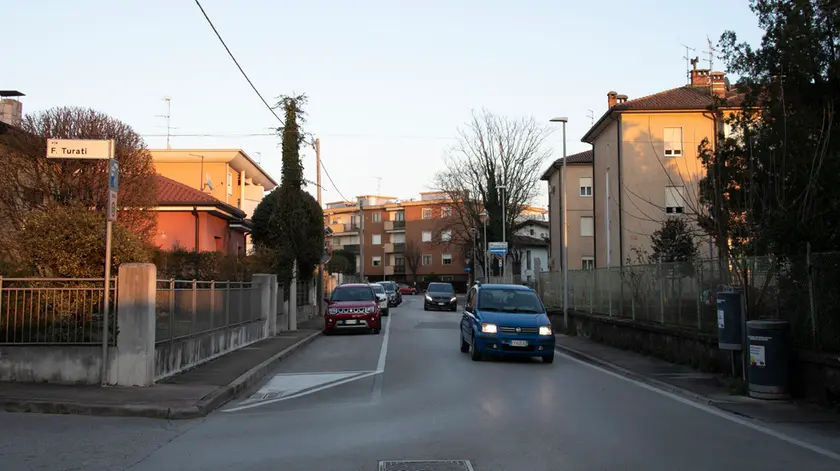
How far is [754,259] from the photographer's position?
13.1 meters

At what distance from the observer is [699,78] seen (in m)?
43.4

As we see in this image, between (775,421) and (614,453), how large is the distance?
3.22 metres

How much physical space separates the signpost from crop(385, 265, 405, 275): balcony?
8748 centimetres

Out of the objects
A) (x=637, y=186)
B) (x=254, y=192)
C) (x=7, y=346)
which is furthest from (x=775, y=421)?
(x=254, y=192)

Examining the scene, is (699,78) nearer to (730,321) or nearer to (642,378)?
(642,378)

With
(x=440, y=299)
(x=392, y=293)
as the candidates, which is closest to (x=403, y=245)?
(x=392, y=293)

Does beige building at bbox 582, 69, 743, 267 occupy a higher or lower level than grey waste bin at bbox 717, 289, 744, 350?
higher

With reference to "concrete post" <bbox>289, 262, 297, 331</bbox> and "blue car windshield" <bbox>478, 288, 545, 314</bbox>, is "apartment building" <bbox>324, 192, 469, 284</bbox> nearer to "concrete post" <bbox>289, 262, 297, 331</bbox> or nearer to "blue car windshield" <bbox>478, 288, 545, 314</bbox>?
"concrete post" <bbox>289, 262, 297, 331</bbox>

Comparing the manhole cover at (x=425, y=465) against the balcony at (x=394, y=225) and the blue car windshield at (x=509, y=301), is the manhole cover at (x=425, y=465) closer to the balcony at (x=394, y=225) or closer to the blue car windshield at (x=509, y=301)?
the blue car windshield at (x=509, y=301)

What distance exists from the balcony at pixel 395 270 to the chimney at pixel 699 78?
60071mm

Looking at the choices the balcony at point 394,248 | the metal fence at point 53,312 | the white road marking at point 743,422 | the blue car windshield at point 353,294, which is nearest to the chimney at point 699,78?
the blue car windshield at point 353,294

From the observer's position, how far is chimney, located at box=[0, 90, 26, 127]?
2688 cm

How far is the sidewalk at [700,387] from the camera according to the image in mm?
9820

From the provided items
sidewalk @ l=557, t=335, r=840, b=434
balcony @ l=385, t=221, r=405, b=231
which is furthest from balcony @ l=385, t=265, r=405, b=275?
sidewalk @ l=557, t=335, r=840, b=434
